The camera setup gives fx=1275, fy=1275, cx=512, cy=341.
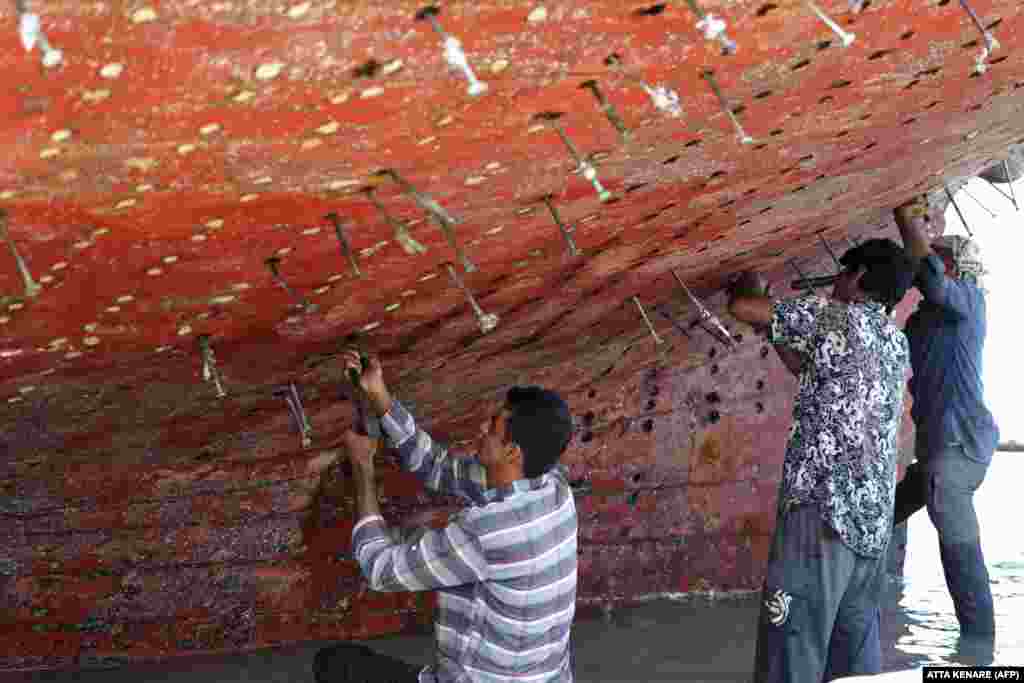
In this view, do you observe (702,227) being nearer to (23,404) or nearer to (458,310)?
(458,310)

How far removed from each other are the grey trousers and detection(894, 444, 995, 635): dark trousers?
46.8 inches

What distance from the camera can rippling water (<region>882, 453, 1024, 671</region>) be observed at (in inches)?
194

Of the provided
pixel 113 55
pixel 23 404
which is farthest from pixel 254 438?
pixel 113 55

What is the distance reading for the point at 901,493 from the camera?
203 inches

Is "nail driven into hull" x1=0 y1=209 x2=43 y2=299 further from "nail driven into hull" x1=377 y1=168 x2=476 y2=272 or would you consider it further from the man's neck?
the man's neck

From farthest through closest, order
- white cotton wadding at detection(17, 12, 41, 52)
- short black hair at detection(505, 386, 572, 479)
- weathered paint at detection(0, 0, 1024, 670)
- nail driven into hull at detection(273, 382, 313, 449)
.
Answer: nail driven into hull at detection(273, 382, 313, 449)
short black hair at detection(505, 386, 572, 479)
weathered paint at detection(0, 0, 1024, 670)
white cotton wadding at detection(17, 12, 41, 52)

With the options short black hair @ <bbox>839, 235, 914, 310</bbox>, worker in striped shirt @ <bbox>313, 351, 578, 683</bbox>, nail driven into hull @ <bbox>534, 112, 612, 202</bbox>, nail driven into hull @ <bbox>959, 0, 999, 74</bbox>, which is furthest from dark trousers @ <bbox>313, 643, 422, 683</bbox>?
nail driven into hull @ <bbox>959, 0, 999, 74</bbox>

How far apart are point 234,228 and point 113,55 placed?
2.47ft

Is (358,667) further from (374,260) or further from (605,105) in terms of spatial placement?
(605,105)

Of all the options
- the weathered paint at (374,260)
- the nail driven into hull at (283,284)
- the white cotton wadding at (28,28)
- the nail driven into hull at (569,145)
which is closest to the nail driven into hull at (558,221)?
the weathered paint at (374,260)

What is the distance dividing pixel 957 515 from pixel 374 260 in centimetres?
279

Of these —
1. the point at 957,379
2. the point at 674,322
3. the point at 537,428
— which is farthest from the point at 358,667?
the point at 957,379

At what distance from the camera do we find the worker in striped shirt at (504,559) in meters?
2.84

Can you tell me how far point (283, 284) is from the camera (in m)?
3.04
